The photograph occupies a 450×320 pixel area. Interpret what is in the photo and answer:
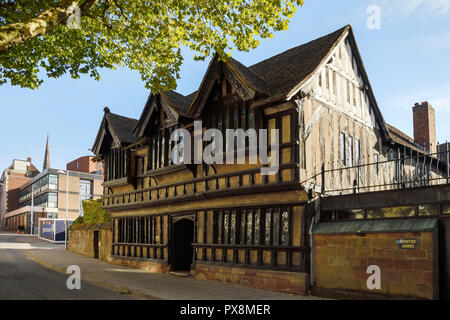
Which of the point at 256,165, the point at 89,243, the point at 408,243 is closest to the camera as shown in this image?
the point at 408,243

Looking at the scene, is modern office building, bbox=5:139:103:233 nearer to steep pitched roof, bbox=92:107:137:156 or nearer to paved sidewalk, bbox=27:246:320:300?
steep pitched roof, bbox=92:107:137:156

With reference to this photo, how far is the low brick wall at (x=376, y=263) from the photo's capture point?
10.2 metres

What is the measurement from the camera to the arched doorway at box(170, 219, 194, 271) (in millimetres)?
18953

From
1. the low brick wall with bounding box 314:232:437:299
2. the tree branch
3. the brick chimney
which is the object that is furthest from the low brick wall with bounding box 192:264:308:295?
the brick chimney

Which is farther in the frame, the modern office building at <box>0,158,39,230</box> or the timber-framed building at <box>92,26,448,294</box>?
the modern office building at <box>0,158,39,230</box>

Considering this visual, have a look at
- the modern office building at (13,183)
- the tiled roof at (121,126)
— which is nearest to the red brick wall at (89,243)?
the tiled roof at (121,126)

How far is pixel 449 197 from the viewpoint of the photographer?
10180 millimetres

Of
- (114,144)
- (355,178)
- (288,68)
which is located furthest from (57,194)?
(355,178)

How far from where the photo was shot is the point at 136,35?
1397 centimetres

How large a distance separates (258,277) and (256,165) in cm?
382

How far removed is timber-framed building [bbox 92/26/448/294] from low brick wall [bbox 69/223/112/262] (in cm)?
383

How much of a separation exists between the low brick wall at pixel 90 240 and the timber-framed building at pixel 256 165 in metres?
3.83

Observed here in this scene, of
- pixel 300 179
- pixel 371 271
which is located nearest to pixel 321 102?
pixel 300 179

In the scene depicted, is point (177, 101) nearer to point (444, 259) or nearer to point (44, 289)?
point (44, 289)
